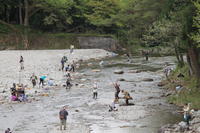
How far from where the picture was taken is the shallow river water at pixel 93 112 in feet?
72.9

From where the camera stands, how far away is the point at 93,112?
26.2 metres

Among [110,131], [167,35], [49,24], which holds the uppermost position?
[49,24]

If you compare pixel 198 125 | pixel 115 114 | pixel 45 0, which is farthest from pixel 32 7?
pixel 198 125

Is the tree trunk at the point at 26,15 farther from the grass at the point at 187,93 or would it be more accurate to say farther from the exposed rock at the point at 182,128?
the exposed rock at the point at 182,128

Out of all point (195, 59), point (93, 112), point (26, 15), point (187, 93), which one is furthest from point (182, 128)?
point (26, 15)

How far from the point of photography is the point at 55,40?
2891 inches

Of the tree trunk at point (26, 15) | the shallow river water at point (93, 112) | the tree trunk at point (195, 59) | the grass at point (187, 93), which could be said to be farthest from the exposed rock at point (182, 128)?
the tree trunk at point (26, 15)

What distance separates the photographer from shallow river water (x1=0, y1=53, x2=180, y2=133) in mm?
22219

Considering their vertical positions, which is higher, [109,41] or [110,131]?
[109,41]

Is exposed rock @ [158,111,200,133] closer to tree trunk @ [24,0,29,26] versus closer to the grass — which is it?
the grass

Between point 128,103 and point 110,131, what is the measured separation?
7.47 m

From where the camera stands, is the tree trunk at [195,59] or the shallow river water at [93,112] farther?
the tree trunk at [195,59]

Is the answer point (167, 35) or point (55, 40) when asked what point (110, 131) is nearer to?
point (167, 35)

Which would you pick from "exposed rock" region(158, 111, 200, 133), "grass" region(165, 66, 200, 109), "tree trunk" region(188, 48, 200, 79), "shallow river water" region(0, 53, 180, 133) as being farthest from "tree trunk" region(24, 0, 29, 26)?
"exposed rock" region(158, 111, 200, 133)
